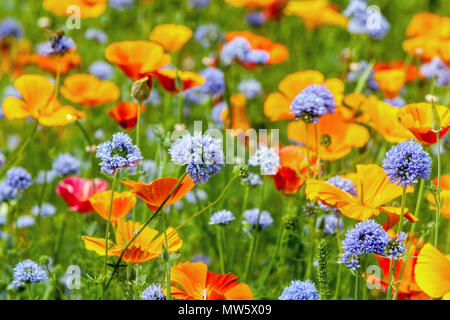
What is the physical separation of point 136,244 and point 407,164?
18.9 inches

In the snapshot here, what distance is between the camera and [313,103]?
1.16m

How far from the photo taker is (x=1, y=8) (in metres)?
3.11

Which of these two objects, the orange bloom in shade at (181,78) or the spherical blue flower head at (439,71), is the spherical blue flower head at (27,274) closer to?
the orange bloom in shade at (181,78)

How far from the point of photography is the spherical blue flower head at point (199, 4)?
93.4 inches

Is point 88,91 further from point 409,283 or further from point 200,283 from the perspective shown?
point 409,283

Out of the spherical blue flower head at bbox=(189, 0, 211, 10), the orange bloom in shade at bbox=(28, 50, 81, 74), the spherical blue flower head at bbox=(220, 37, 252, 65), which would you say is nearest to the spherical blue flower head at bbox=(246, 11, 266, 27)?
the spherical blue flower head at bbox=(189, 0, 211, 10)

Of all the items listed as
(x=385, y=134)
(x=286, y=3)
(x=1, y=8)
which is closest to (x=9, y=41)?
(x=1, y=8)

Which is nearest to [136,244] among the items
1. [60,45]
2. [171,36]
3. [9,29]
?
[60,45]

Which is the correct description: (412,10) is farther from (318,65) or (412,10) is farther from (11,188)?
(11,188)

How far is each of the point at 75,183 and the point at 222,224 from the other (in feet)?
1.39

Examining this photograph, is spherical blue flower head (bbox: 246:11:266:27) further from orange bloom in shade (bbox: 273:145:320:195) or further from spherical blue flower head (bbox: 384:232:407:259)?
spherical blue flower head (bbox: 384:232:407:259)

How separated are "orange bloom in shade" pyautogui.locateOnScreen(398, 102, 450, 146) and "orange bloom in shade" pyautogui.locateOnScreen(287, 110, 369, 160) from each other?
8.1 inches

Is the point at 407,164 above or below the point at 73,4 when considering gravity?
below

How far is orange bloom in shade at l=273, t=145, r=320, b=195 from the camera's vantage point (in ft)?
4.22
